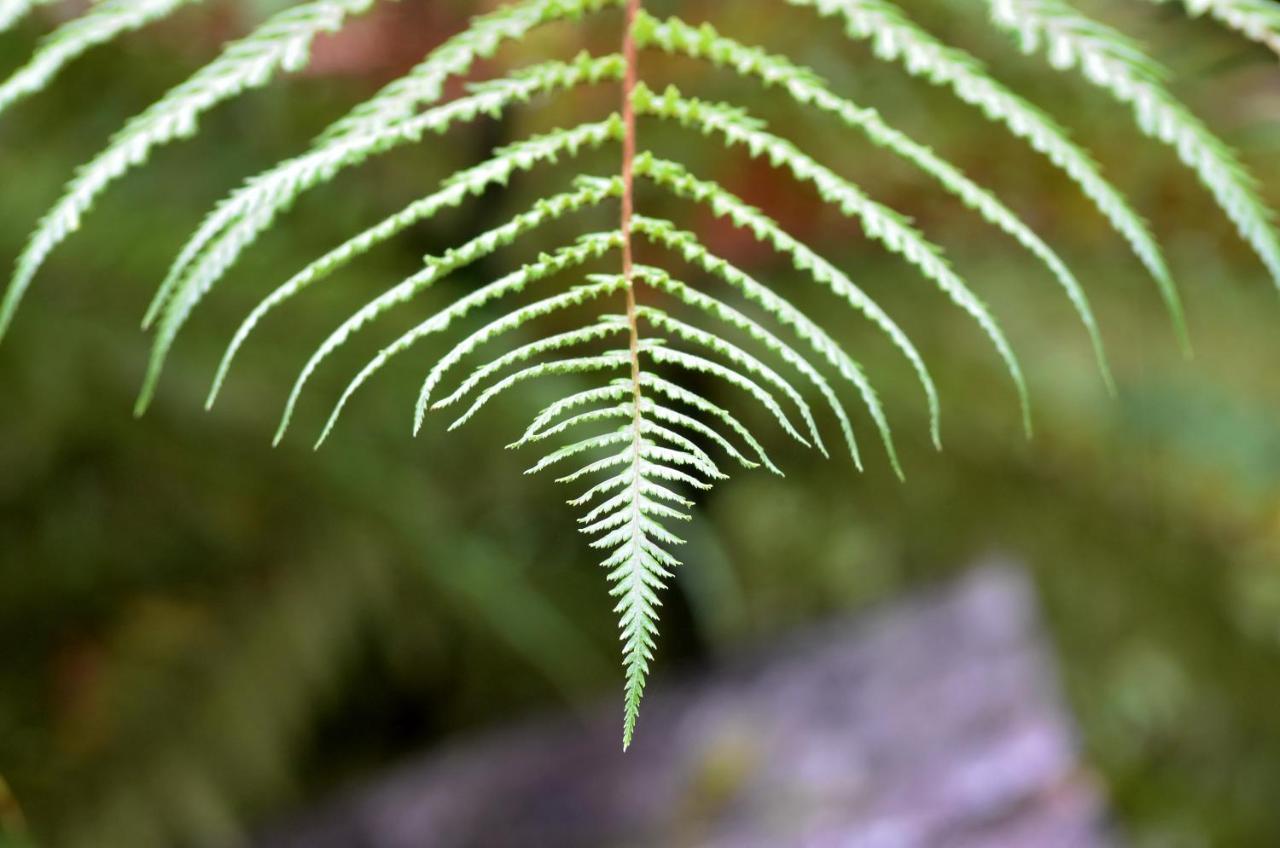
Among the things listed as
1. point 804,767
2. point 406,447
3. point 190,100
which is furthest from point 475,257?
point 804,767

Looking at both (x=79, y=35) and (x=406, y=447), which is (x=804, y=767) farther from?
(x=79, y=35)

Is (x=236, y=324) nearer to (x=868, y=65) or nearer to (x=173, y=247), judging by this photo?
(x=173, y=247)

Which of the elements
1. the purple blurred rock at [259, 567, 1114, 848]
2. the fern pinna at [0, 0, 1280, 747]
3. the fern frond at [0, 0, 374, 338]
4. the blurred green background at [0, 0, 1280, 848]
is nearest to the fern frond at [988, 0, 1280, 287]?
the fern pinna at [0, 0, 1280, 747]

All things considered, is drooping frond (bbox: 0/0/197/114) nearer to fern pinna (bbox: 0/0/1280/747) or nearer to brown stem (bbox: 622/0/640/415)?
fern pinna (bbox: 0/0/1280/747)

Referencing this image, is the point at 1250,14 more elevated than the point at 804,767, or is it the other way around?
the point at 1250,14

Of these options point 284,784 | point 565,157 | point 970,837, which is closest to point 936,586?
point 970,837

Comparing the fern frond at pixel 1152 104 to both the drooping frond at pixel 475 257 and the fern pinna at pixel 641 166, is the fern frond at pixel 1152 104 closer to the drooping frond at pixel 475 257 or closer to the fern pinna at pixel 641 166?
the fern pinna at pixel 641 166
